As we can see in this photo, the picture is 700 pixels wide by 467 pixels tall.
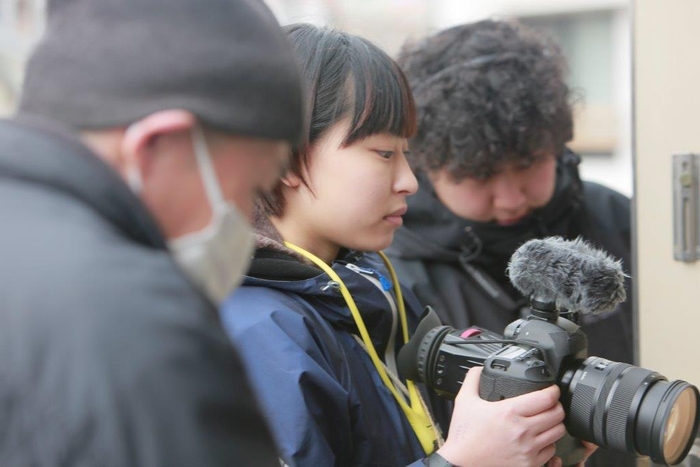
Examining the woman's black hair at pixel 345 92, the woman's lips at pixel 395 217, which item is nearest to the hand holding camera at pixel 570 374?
the woman's lips at pixel 395 217

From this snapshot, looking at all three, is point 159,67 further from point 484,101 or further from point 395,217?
point 484,101

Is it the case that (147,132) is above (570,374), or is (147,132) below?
above

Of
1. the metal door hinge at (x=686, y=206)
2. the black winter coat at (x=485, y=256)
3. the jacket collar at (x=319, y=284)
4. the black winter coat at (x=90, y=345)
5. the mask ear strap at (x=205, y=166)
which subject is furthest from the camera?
the black winter coat at (x=485, y=256)

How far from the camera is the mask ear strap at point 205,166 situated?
27.4 inches

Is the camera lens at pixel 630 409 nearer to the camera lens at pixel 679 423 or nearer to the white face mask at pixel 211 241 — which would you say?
the camera lens at pixel 679 423

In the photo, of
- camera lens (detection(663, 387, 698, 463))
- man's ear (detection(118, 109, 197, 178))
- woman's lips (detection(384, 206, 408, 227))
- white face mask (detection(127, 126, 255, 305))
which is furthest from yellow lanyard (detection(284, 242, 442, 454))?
man's ear (detection(118, 109, 197, 178))

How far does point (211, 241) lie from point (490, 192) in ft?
4.19

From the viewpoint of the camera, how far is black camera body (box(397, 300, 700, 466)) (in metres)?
1.19

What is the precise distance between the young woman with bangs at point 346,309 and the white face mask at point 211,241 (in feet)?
1.45

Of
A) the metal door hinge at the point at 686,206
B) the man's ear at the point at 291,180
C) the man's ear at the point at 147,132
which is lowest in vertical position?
the metal door hinge at the point at 686,206

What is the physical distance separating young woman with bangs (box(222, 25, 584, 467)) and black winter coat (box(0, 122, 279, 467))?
0.59 metres

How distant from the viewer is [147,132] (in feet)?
2.21

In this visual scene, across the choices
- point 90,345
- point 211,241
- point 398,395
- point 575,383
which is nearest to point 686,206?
point 575,383

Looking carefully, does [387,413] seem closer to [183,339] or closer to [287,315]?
[287,315]
